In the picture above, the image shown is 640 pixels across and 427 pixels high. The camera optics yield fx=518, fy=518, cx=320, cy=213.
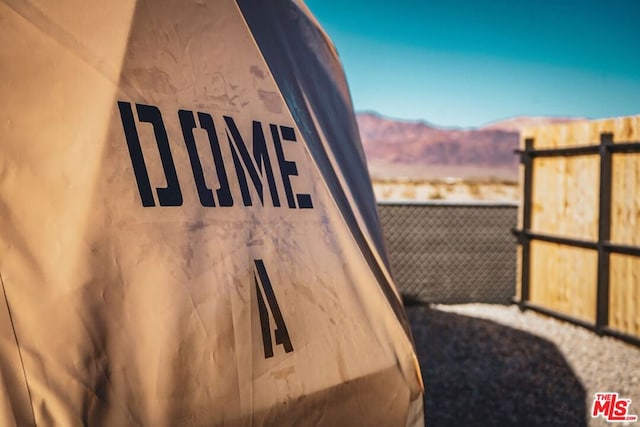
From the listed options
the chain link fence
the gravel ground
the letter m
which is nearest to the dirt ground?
the chain link fence

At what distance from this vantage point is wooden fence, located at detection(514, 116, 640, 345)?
6.11m

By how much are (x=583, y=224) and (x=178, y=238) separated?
6.34m

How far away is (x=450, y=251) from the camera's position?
8383 millimetres

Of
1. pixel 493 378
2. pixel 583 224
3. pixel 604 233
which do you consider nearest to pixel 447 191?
pixel 583 224

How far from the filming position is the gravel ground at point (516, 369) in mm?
4363

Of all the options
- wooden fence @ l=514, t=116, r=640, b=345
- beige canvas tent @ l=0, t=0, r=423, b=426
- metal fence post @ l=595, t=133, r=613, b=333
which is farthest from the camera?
metal fence post @ l=595, t=133, r=613, b=333

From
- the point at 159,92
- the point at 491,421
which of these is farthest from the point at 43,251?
the point at 491,421

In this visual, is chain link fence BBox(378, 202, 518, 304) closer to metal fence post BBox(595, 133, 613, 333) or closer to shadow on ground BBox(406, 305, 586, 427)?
shadow on ground BBox(406, 305, 586, 427)

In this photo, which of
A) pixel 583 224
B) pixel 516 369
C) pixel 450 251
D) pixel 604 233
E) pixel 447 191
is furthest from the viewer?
pixel 447 191

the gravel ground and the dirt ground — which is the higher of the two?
the gravel ground

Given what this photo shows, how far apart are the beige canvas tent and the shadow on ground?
2.24 meters

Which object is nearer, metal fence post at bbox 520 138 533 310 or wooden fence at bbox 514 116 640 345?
wooden fence at bbox 514 116 640 345

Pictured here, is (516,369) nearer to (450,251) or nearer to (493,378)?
(493,378)

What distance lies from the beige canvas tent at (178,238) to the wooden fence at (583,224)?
4.85 m
